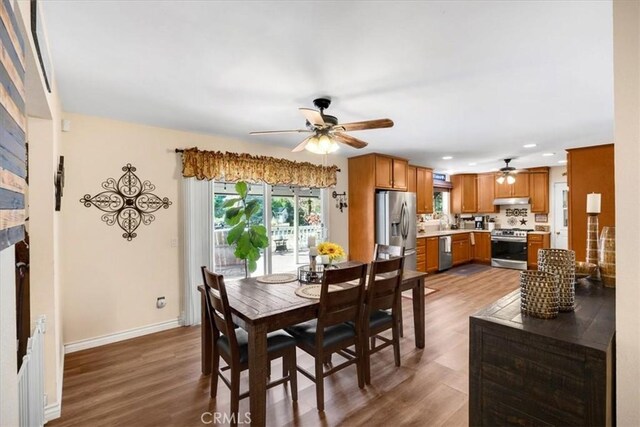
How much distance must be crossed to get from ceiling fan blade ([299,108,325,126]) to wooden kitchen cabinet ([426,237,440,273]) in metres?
4.54

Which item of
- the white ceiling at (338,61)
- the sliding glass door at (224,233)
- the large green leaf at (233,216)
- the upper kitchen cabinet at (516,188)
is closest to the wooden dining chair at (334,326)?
the white ceiling at (338,61)

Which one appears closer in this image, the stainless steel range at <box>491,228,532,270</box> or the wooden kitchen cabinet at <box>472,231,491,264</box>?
the stainless steel range at <box>491,228,532,270</box>

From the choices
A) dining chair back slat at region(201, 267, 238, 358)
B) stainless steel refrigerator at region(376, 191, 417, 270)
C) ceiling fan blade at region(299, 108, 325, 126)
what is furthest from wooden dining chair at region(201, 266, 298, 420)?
stainless steel refrigerator at region(376, 191, 417, 270)

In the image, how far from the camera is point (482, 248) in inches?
291

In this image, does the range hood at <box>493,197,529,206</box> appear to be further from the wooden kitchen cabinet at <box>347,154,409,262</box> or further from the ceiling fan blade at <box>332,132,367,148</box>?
the ceiling fan blade at <box>332,132,367,148</box>

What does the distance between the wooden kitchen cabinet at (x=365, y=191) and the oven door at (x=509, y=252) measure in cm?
334

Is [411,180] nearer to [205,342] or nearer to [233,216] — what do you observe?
[233,216]

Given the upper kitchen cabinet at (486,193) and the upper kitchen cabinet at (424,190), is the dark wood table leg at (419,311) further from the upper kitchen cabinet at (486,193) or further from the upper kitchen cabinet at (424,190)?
the upper kitchen cabinet at (486,193)

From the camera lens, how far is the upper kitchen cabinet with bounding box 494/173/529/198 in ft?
22.7

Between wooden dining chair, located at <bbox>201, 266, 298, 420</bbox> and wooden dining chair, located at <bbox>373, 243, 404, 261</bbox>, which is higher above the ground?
wooden dining chair, located at <bbox>373, 243, 404, 261</bbox>

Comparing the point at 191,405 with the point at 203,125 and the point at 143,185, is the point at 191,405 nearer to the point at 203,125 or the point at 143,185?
the point at 143,185

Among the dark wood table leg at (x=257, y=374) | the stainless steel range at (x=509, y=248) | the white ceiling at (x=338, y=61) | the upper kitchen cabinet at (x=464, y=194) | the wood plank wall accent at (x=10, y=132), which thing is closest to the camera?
the wood plank wall accent at (x=10, y=132)

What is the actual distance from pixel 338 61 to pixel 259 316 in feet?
5.70

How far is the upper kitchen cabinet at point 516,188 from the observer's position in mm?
6926
